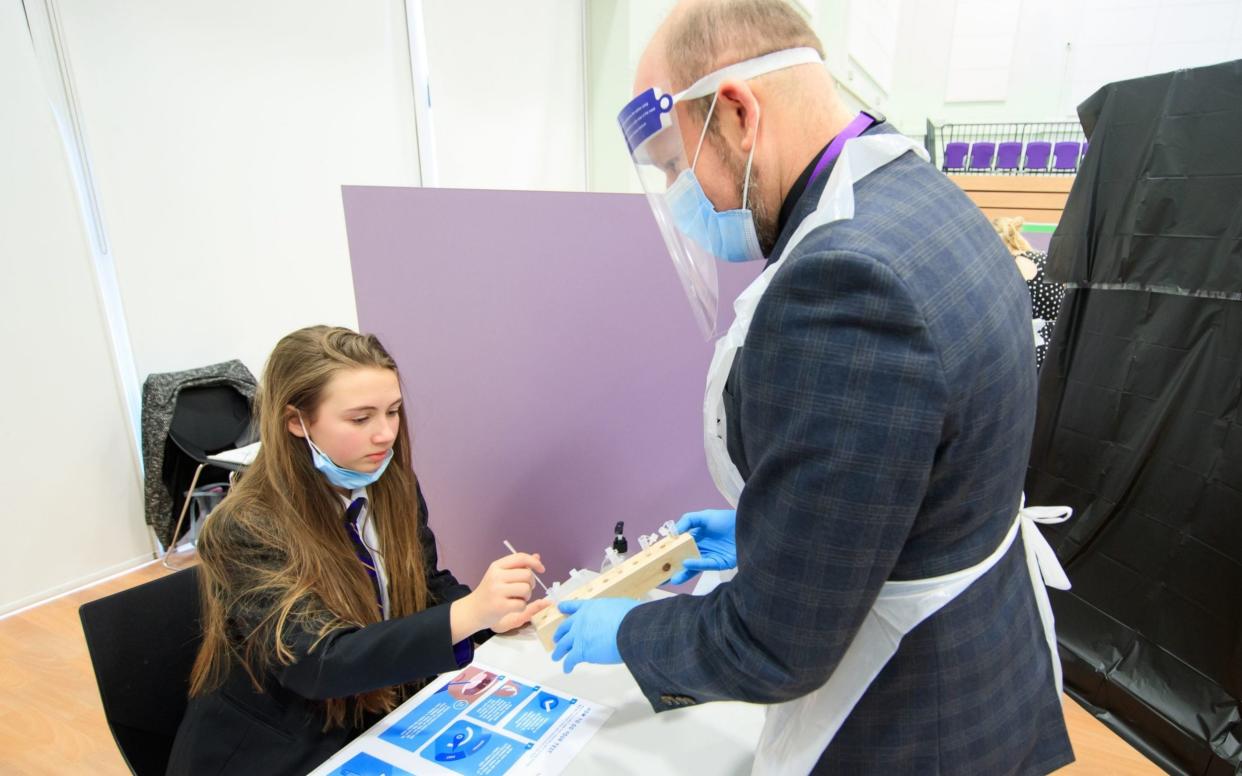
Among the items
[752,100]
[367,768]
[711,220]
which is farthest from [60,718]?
[752,100]

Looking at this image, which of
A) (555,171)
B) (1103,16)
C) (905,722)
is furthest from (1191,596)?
(1103,16)

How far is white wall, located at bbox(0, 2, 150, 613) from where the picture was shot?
2.22 metres

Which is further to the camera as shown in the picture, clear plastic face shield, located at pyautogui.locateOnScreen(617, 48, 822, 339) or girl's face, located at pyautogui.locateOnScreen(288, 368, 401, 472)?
girl's face, located at pyautogui.locateOnScreen(288, 368, 401, 472)

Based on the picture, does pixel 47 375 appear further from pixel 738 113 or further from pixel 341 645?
pixel 738 113

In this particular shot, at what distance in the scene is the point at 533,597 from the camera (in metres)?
1.62

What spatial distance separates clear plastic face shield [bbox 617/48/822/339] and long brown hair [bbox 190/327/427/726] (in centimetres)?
59

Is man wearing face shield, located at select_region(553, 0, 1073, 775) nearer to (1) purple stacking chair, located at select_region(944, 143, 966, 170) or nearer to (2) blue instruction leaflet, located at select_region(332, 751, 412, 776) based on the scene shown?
(2) blue instruction leaflet, located at select_region(332, 751, 412, 776)

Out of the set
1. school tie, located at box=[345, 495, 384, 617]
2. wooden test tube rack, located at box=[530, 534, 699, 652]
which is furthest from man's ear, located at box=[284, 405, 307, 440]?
wooden test tube rack, located at box=[530, 534, 699, 652]

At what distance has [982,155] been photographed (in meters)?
6.02

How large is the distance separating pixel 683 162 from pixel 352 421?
0.69m

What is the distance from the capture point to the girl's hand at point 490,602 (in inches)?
35.9

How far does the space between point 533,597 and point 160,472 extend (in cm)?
200

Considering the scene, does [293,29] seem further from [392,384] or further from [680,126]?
[680,126]

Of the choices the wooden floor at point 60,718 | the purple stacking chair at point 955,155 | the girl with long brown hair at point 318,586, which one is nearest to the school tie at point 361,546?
the girl with long brown hair at point 318,586
